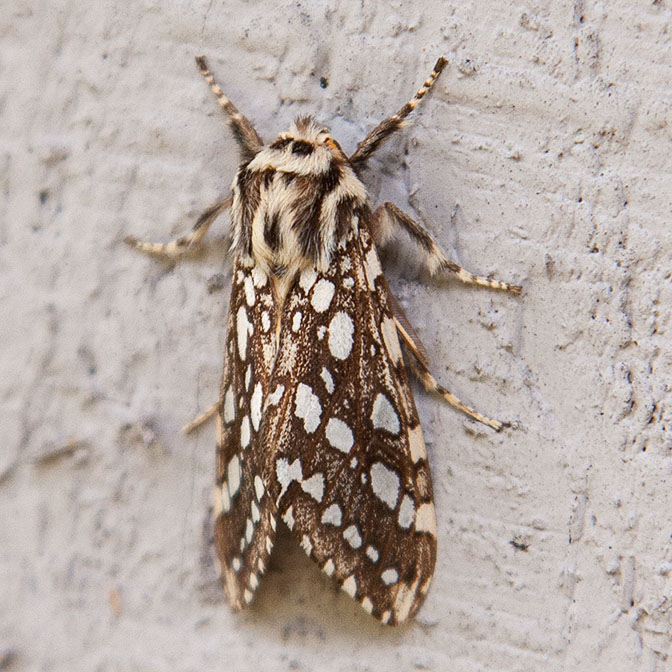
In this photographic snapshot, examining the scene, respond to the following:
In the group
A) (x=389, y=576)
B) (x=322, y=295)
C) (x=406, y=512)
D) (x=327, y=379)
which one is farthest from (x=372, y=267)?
(x=389, y=576)

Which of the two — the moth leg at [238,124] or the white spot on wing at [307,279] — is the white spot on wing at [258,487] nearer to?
the white spot on wing at [307,279]

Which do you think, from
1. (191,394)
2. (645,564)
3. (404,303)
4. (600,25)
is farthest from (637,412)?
(191,394)

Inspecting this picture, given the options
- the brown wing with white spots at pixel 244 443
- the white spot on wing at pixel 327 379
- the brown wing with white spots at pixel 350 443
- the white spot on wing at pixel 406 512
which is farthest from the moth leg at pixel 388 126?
the white spot on wing at pixel 406 512

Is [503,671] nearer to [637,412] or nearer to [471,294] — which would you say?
[637,412]

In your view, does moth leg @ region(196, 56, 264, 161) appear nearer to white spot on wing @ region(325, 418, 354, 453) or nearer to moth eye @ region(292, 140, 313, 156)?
moth eye @ region(292, 140, 313, 156)

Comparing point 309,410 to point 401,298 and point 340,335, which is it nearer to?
point 340,335

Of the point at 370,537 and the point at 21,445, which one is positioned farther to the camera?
the point at 21,445
